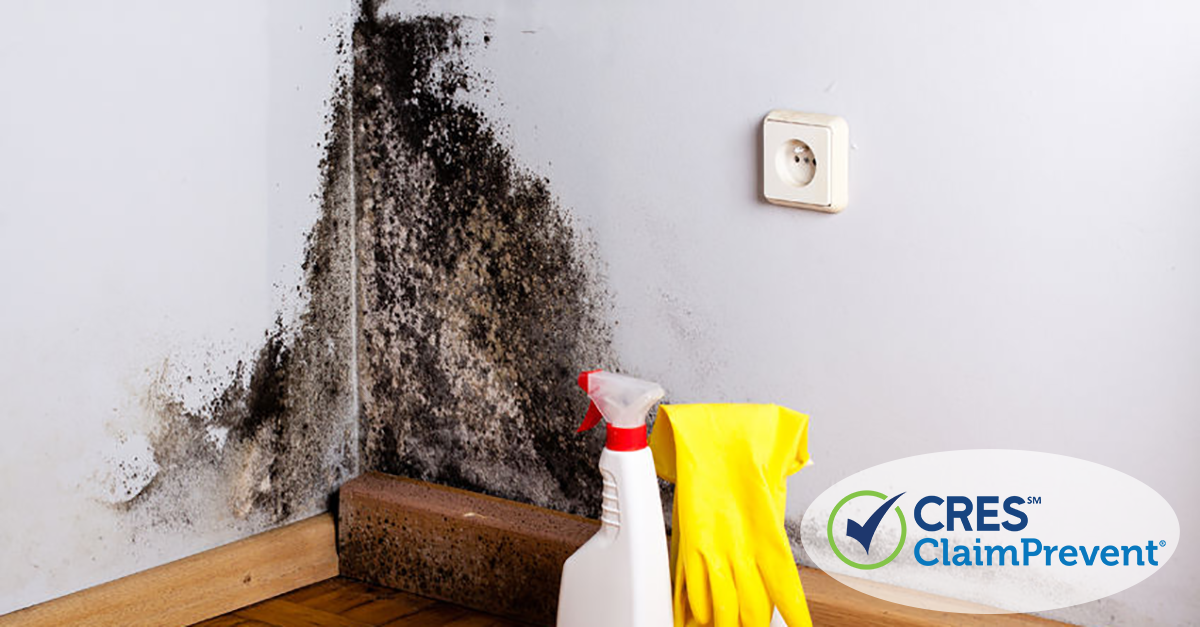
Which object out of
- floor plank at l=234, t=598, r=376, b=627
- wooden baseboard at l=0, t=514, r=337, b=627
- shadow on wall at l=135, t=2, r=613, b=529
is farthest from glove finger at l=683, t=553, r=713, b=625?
wooden baseboard at l=0, t=514, r=337, b=627

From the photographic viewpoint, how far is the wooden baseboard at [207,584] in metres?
1.08

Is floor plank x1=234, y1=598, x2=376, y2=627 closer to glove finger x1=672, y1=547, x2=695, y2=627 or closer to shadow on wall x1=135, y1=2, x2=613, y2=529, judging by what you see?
shadow on wall x1=135, y1=2, x2=613, y2=529

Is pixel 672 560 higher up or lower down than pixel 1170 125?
lower down

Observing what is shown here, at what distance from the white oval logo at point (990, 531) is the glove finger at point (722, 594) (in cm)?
14

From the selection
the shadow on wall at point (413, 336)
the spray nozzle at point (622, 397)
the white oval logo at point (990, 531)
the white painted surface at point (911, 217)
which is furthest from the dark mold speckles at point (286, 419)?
the white oval logo at point (990, 531)

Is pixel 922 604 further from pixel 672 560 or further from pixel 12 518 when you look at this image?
pixel 12 518

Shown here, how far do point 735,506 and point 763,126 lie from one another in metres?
0.30

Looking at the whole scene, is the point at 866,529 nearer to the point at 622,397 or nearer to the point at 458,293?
the point at 622,397

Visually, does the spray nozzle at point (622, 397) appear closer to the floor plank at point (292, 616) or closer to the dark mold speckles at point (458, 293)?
the dark mold speckles at point (458, 293)

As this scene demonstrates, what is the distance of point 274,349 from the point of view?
1.21 meters

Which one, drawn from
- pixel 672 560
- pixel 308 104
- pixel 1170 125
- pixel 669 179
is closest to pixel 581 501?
pixel 672 560

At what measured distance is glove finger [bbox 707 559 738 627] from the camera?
36.1 inches

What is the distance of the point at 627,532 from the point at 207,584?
0.46 meters

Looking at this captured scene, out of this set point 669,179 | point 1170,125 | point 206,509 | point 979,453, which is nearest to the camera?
point 1170,125
